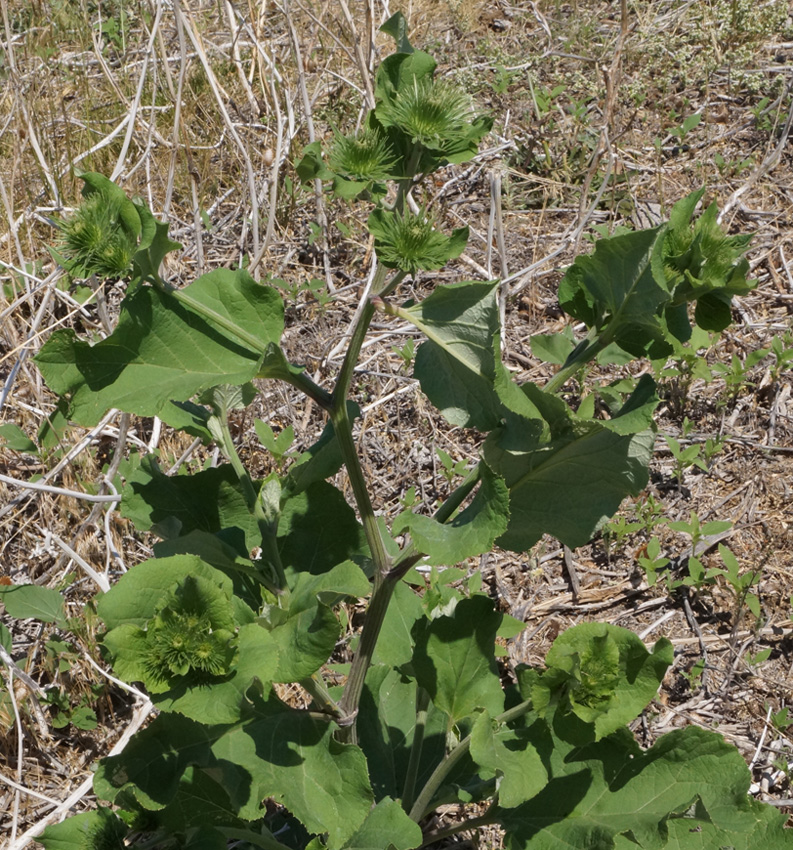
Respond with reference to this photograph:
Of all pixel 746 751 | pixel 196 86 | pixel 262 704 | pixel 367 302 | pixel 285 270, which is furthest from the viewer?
pixel 196 86

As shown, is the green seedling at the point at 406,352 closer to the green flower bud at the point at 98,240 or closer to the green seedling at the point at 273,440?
the green seedling at the point at 273,440

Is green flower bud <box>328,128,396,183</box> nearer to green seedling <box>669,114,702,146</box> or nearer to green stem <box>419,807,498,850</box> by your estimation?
green stem <box>419,807,498,850</box>

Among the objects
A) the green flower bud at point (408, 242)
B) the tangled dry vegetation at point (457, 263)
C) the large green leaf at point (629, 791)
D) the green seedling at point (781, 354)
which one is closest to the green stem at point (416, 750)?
the large green leaf at point (629, 791)

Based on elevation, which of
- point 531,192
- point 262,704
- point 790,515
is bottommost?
point 790,515

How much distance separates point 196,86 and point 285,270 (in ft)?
4.57

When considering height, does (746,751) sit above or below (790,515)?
below

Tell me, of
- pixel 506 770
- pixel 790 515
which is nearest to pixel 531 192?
pixel 790 515

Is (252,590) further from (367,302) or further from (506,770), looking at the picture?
(367,302)

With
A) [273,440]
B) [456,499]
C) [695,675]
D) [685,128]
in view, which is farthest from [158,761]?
[685,128]

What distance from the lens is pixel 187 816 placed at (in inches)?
77.0

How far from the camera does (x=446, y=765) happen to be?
198cm

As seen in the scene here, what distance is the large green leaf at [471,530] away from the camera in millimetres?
1484

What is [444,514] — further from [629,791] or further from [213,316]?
[629,791]

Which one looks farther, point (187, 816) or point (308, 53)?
point (308, 53)
